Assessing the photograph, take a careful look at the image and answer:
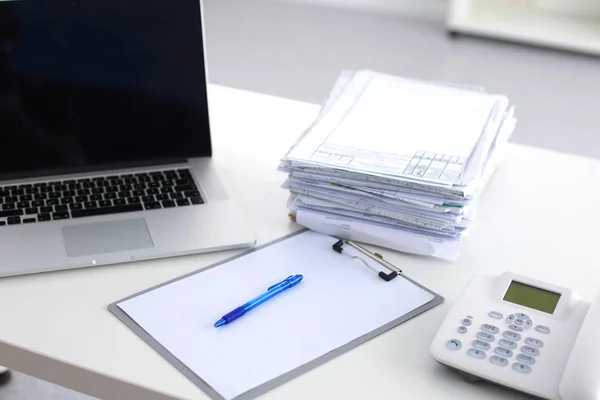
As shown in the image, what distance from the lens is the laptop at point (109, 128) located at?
1.02 metres

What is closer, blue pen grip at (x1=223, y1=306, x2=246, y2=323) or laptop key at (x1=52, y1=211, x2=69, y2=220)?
blue pen grip at (x1=223, y1=306, x2=246, y2=323)

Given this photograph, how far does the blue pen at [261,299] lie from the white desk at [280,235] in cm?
9

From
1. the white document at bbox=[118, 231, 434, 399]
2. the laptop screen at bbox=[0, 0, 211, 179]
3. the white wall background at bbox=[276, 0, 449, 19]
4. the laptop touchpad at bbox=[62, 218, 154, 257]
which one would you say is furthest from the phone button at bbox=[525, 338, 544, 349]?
the white wall background at bbox=[276, 0, 449, 19]

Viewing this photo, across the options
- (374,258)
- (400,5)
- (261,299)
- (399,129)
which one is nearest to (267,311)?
(261,299)

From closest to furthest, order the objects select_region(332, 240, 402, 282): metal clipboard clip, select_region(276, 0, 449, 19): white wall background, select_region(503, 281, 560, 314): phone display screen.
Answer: select_region(503, 281, 560, 314): phone display screen < select_region(332, 240, 402, 282): metal clipboard clip < select_region(276, 0, 449, 19): white wall background

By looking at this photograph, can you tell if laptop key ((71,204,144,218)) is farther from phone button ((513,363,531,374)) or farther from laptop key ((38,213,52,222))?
phone button ((513,363,531,374))

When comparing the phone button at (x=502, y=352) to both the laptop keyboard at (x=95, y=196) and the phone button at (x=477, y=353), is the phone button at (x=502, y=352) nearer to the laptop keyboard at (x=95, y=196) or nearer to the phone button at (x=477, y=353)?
the phone button at (x=477, y=353)

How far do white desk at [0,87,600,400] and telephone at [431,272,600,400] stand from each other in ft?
0.09

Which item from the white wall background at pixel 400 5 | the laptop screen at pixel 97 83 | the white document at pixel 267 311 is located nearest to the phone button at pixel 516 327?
the white document at pixel 267 311

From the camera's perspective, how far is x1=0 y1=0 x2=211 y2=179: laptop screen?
3.50ft

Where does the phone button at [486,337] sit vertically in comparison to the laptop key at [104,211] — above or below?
above

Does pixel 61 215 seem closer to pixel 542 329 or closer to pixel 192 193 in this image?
pixel 192 193

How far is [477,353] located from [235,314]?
0.83 ft

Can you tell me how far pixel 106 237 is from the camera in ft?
3.25
